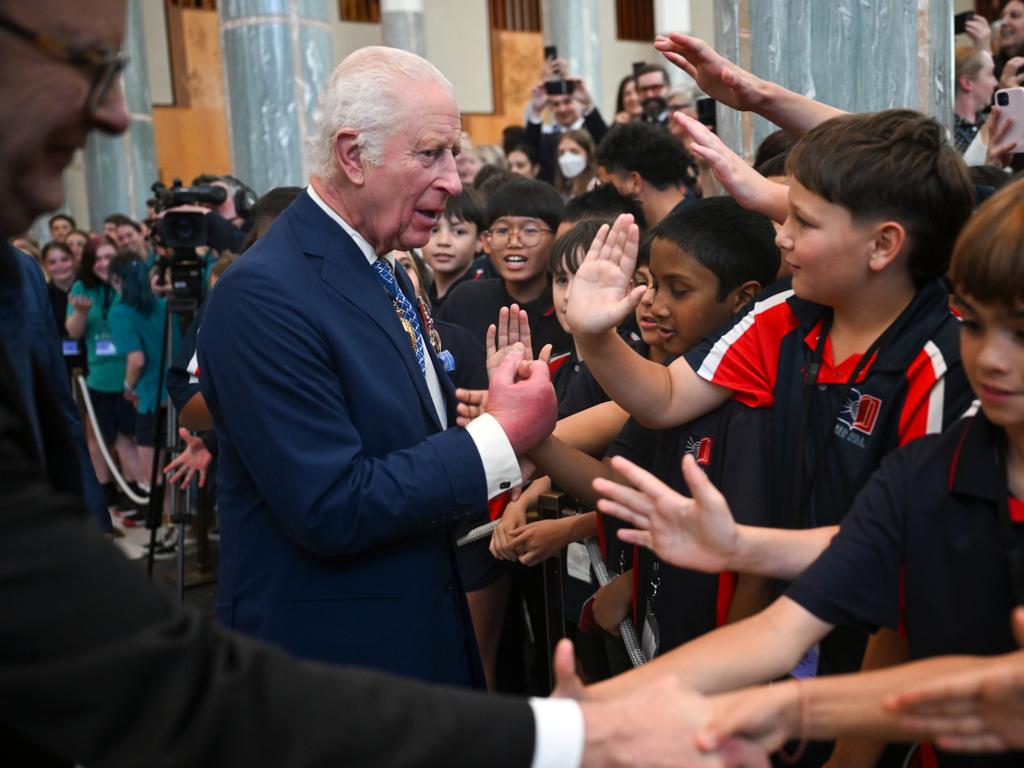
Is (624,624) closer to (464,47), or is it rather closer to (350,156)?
(350,156)

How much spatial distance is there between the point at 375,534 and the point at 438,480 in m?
0.14

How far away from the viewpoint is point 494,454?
1.77m

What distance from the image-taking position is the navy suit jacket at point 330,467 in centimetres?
166

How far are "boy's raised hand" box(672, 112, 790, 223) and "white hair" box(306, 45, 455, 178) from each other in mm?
543

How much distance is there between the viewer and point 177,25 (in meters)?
13.0

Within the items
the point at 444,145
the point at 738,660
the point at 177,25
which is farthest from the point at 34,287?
the point at 177,25

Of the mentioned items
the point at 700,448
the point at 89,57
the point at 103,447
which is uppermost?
the point at 89,57

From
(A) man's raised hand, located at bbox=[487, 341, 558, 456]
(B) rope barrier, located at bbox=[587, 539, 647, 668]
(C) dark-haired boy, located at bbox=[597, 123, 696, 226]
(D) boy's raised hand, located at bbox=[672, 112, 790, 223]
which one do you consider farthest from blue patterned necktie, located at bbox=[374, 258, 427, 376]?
(C) dark-haired boy, located at bbox=[597, 123, 696, 226]

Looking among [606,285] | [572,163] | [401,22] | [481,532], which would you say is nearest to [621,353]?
[606,285]

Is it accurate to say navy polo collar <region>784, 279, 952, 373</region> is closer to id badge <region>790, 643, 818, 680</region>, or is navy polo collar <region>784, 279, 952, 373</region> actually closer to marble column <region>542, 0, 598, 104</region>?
id badge <region>790, 643, 818, 680</region>

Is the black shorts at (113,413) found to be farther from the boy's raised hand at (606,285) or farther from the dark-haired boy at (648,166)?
the boy's raised hand at (606,285)

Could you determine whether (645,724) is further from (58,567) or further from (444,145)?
(444,145)

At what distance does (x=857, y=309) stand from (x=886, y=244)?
0.38 ft

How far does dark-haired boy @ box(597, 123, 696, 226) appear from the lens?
157 inches
